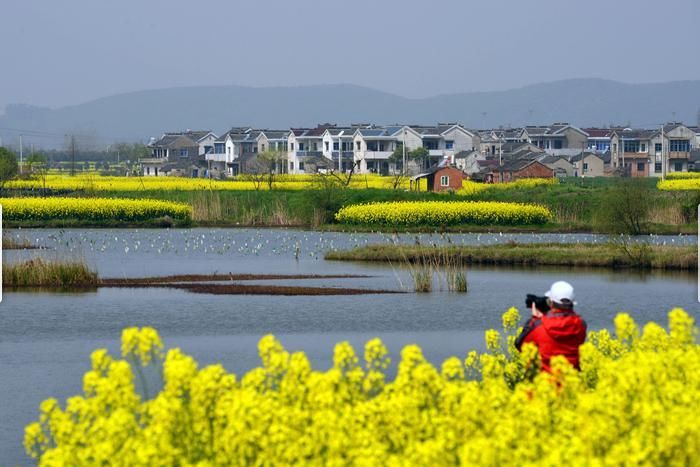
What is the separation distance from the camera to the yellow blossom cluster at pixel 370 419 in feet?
32.0

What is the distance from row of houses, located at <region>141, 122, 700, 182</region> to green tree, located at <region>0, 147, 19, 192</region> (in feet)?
135

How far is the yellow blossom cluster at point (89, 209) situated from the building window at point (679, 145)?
253ft

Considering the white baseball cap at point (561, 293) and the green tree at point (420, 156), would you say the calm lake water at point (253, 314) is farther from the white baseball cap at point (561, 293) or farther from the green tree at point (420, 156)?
the green tree at point (420, 156)

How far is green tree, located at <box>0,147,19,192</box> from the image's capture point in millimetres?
81562

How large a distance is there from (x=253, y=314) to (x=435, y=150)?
118 meters

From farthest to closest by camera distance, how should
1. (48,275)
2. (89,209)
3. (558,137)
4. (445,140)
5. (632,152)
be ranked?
(558,137), (445,140), (632,152), (89,209), (48,275)

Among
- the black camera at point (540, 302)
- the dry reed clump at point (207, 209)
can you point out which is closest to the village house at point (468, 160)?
the dry reed clump at point (207, 209)

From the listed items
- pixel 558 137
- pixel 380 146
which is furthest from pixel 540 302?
pixel 558 137

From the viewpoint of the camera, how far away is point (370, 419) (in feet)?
34.4

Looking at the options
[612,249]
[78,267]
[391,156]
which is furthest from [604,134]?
[78,267]

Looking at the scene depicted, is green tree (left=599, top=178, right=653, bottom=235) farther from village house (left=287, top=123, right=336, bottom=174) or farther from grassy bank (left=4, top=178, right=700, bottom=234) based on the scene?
village house (left=287, top=123, right=336, bottom=174)

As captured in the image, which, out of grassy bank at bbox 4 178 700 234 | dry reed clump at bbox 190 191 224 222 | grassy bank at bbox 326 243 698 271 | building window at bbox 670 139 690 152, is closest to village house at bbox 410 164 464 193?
grassy bank at bbox 4 178 700 234

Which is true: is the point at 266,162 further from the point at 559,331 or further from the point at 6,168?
the point at 559,331

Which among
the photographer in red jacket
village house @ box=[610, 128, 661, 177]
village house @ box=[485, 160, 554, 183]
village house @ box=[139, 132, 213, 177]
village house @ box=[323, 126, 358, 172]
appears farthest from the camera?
village house @ box=[139, 132, 213, 177]
